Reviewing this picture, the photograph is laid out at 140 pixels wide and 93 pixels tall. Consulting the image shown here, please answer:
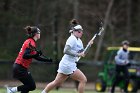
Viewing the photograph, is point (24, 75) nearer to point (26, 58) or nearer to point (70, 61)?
point (26, 58)

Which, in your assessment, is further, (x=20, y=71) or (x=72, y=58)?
(x=72, y=58)

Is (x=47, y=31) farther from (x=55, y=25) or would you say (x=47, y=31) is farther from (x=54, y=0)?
(x=54, y=0)

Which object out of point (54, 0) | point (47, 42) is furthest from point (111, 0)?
point (47, 42)

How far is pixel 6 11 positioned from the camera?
35.0 metres

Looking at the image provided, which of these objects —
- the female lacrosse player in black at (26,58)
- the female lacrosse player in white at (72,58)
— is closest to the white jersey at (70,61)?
the female lacrosse player in white at (72,58)

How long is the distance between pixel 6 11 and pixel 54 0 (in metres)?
4.15

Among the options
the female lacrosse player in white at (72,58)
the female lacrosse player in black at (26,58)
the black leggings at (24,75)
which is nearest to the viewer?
the female lacrosse player in black at (26,58)

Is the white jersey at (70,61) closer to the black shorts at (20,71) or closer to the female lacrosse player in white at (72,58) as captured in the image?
the female lacrosse player in white at (72,58)

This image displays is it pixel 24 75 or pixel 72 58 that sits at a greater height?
pixel 72 58

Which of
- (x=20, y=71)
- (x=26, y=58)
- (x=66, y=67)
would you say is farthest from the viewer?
(x=66, y=67)

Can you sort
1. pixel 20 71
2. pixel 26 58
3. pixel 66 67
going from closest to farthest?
pixel 26 58, pixel 20 71, pixel 66 67

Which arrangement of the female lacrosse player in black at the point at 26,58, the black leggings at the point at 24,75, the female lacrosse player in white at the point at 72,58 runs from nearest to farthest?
the female lacrosse player in black at the point at 26,58
the black leggings at the point at 24,75
the female lacrosse player in white at the point at 72,58

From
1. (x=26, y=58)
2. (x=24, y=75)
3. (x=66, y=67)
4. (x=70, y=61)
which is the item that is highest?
(x=26, y=58)

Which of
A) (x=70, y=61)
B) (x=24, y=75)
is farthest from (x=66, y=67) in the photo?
(x=24, y=75)
